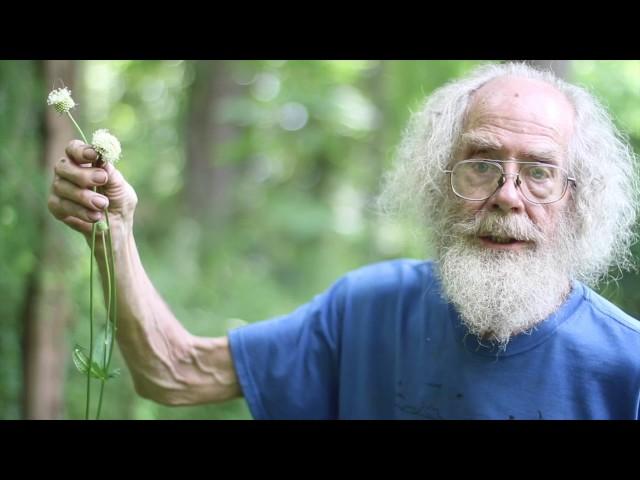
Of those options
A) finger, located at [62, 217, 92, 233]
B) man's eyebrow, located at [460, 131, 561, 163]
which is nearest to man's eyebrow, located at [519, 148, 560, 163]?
man's eyebrow, located at [460, 131, 561, 163]

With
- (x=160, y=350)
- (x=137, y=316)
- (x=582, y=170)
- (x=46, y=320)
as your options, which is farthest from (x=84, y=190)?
(x=46, y=320)

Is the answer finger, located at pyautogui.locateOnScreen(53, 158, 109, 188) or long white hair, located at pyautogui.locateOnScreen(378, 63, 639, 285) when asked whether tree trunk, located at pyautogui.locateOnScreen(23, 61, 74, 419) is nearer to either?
finger, located at pyautogui.locateOnScreen(53, 158, 109, 188)

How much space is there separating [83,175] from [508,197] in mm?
1131

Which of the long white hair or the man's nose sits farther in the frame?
the long white hair

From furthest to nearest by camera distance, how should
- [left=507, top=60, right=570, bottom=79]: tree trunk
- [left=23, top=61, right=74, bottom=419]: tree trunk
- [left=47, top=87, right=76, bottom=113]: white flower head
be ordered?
1. [left=23, top=61, right=74, bottom=419]: tree trunk
2. [left=507, top=60, right=570, bottom=79]: tree trunk
3. [left=47, top=87, right=76, bottom=113]: white flower head

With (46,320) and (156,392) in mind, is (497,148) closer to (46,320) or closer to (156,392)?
(156,392)

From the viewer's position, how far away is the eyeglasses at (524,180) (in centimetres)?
188

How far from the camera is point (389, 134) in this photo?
5.86m

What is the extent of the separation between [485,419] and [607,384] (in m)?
0.35

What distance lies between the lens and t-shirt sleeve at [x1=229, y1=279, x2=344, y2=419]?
222cm

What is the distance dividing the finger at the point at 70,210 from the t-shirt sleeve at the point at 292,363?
2.55ft

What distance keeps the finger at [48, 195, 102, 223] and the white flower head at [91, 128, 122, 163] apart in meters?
0.18

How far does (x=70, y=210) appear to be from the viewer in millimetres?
1638

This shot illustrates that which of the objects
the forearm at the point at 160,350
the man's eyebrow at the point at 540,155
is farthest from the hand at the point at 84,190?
the man's eyebrow at the point at 540,155
